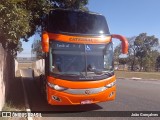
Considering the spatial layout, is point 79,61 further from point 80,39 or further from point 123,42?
Result: point 123,42

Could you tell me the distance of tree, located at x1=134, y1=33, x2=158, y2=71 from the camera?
8150cm

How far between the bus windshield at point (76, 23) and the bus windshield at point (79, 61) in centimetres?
63

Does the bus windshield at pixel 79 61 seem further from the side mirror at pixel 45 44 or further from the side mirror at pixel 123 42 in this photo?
the side mirror at pixel 123 42

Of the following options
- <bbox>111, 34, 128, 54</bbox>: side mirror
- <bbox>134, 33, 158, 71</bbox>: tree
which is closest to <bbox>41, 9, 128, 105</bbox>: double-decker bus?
<bbox>111, 34, 128, 54</bbox>: side mirror

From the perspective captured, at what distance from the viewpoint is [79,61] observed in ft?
34.7

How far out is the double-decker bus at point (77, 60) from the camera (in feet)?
33.1

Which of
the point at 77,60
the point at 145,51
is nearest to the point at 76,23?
the point at 77,60

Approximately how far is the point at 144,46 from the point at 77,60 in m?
73.7

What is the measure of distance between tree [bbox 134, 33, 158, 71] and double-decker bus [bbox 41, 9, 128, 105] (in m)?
72.1

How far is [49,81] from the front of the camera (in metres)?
10.2

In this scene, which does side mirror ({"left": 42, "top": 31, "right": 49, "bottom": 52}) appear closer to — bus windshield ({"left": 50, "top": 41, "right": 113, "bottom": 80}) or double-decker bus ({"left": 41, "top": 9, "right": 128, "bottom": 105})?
double-decker bus ({"left": 41, "top": 9, "right": 128, "bottom": 105})

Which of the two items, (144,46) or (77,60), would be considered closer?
(77,60)

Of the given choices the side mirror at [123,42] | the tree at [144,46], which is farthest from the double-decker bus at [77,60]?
the tree at [144,46]

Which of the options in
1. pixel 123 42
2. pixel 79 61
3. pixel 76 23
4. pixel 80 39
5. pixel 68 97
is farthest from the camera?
pixel 76 23
